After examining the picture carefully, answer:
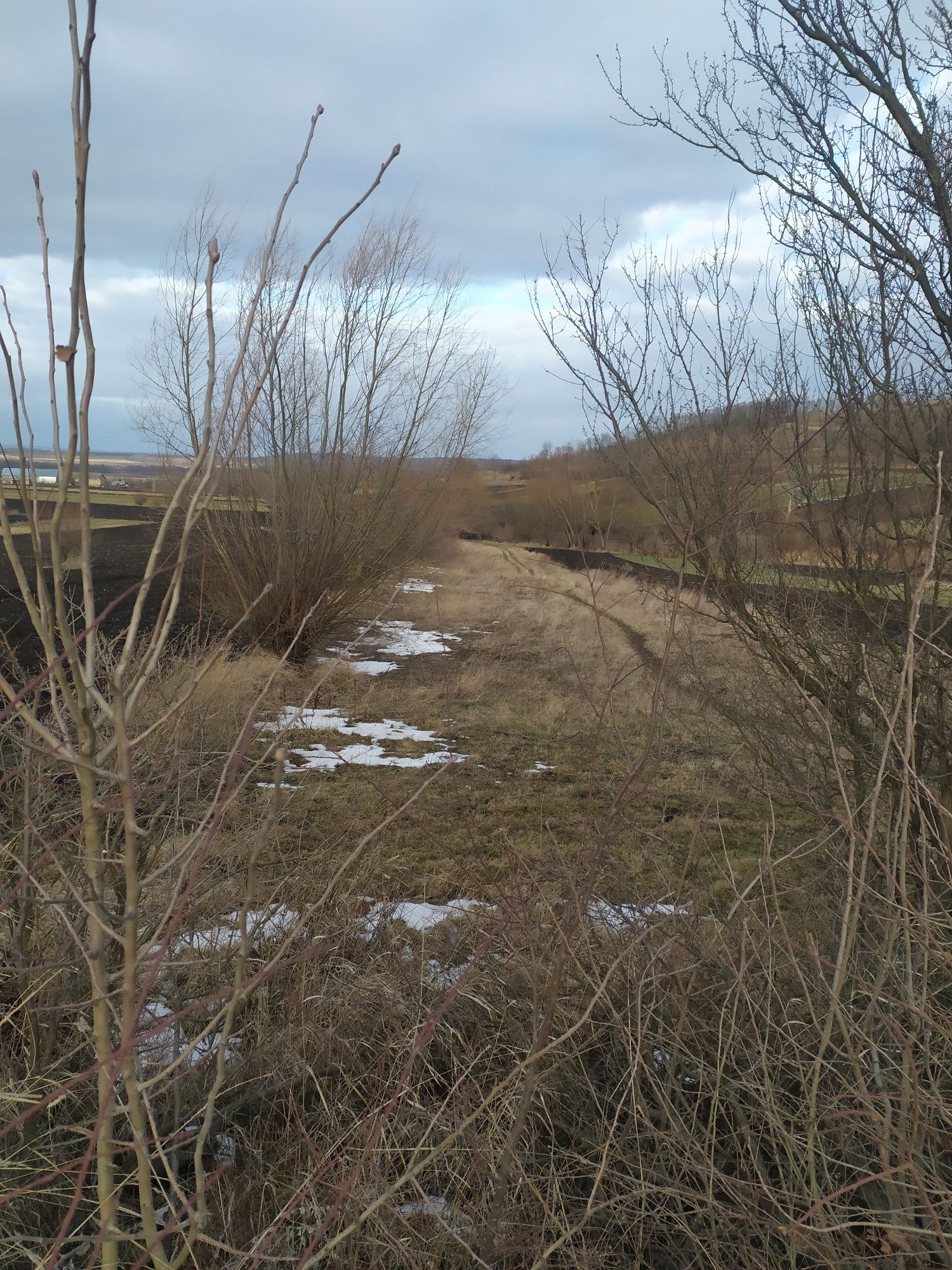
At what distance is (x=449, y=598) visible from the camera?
18.1 m

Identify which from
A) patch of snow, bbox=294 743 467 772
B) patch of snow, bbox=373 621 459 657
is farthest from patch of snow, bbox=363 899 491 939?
patch of snow, bbox=373 621 459 657

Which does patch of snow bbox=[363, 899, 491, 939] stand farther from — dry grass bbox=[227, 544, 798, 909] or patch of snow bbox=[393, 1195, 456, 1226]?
patch of snow bbox=[393, 1195, 456, 1226]

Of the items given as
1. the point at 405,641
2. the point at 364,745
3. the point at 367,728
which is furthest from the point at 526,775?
the point at 405,641

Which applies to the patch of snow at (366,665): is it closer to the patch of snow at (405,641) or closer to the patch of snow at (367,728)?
the patch of snow at (405,641)

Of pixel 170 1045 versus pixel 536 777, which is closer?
pixel 170 1045

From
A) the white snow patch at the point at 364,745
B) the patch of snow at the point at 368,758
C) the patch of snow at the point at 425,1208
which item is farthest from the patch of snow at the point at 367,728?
the patch of snow at the point at 425,1208

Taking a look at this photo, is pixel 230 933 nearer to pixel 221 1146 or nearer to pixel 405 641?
pixel 221 1146

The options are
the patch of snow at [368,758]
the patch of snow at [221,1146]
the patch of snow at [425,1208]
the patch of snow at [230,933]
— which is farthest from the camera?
the patch of snow at [368,758]

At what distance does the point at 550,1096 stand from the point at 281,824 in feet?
8.64

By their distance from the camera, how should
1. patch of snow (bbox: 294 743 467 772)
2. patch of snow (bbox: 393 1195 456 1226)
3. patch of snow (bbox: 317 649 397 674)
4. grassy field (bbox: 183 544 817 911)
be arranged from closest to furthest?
patch of snow (bbox: 393 1195 456 1226), grassy field (bbox: 183 544 817 911), patch of snow (bbox: 294 743 467 772), patch of snow (bbox: 317 649 397 674)

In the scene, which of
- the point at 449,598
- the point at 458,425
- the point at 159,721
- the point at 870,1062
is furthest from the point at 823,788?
the point at 449,598

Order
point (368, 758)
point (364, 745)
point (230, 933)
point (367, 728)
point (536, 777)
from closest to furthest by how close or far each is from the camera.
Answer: point (230, 933) < point (536, 777) < point (368, 758) < point (364, 745) < point (367, 728)

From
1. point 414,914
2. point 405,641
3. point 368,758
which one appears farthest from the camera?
point 405,641

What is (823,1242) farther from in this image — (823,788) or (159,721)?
(823,788)
